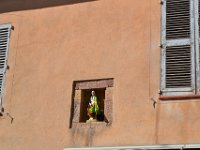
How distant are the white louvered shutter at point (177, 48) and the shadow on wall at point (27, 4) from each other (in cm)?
167

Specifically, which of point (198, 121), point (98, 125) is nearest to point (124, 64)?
point (98, 125)

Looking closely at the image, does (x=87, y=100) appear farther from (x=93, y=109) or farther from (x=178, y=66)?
(x=178, y=66)

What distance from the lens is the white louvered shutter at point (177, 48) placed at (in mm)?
7734

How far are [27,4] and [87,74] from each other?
A: 6.46 feet

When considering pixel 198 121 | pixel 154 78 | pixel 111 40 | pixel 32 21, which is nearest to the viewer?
pixel 198 121

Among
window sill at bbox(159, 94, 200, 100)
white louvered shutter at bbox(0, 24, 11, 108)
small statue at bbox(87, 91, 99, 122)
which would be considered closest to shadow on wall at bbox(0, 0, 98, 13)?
white louvered shutter at bbox(0, 24, 11, 108)

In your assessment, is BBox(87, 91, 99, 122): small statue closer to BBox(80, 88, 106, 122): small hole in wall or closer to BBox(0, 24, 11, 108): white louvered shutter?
BBox(80, 88, 106, 122): small hole in wall

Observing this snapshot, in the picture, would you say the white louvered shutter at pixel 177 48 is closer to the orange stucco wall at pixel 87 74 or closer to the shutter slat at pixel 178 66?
the shutter slat at pixel 178 66

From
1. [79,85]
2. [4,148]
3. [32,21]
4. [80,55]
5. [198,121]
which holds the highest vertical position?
[32,21]

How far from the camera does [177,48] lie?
26.1ft

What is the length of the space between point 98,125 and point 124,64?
107 cm

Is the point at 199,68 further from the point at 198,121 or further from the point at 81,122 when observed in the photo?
the point at 81,122

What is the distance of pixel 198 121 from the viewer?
739 centimetres

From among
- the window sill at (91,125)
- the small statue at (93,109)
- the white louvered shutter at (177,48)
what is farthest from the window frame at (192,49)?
the small statue at (93,109)
